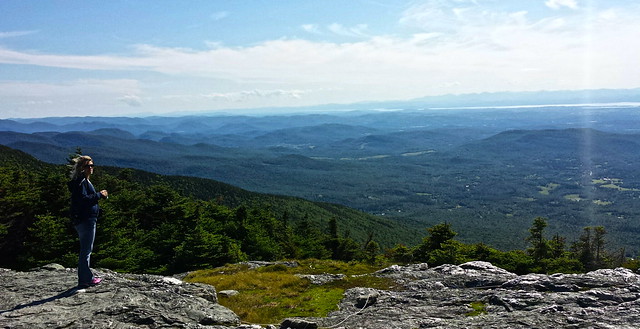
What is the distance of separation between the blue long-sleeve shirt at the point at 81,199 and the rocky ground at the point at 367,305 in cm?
301

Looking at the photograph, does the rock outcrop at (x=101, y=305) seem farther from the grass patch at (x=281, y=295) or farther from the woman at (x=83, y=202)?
the grass patch at (x=281, y=295)

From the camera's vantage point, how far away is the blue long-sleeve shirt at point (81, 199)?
1141cm

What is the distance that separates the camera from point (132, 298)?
12.0 meters

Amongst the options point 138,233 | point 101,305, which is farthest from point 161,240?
point 101,305

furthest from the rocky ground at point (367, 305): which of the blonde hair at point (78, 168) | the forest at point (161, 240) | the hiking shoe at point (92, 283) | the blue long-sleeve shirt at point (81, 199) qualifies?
the forest at point (161, 240)

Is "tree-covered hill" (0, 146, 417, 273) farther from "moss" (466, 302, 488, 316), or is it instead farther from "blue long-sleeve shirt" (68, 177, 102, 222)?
"moss" (466, 302, 488, 316)

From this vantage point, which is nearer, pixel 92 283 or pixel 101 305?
pixel 101 305

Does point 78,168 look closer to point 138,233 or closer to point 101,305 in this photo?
point 101,305

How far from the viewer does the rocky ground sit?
1091 cm

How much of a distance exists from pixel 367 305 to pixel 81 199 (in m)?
12.9

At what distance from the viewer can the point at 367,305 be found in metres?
16.3

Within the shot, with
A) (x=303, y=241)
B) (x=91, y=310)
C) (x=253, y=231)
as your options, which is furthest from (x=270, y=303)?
(x=303, y=241)

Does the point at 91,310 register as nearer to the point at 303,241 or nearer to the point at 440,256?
the point at 440,256

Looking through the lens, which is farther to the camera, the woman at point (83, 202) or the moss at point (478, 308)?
the moss at point (478, 308)
